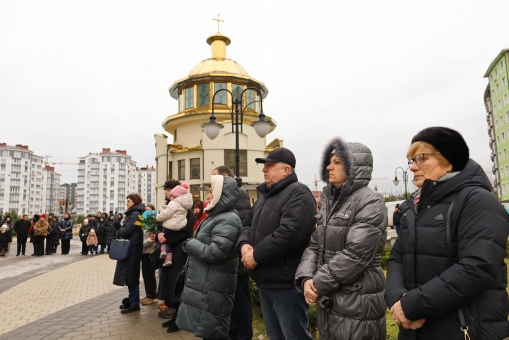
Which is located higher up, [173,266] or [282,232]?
[282,232]

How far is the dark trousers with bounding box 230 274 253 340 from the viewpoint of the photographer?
183 inches

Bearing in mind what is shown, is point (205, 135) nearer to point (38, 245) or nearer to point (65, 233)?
point (65, 233)

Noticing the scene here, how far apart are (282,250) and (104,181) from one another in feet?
445

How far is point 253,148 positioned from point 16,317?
22929 mm

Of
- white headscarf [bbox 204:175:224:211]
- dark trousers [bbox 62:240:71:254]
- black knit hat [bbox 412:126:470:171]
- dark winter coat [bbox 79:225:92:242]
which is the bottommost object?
dark trousers [bbox 62:240:71:254]

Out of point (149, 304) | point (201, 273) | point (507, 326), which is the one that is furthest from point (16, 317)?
point (507, 326)

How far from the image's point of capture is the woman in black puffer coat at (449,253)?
2016 millimetres

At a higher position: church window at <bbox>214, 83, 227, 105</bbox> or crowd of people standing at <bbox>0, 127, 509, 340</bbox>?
church window at <bbox>214, 83, 227, 105</bbox>

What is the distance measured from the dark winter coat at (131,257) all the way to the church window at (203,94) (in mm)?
23658

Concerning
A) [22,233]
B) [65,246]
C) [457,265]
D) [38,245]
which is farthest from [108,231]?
[457,265]

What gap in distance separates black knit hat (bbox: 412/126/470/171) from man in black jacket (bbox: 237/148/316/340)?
1.44m

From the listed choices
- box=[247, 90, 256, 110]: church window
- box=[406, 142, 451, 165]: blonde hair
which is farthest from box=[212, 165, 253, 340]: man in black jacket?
box=[247, 90, 256, 110]: church window

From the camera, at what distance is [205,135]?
28.8 m

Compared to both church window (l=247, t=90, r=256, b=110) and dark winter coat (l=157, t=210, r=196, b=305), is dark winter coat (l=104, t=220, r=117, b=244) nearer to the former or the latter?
dark winter coat (l=157, t=210, r=196, b=305)
